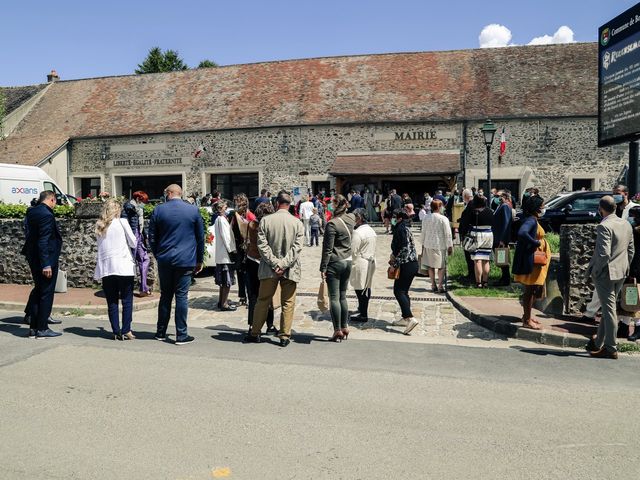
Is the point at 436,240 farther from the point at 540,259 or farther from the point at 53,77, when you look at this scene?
the point at 53,77

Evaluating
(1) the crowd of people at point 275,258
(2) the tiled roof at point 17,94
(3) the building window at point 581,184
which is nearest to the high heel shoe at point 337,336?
Result: (1) the crowd of people at point 275,258

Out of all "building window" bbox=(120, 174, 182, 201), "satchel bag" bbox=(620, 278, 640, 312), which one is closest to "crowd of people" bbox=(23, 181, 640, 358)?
"satchel bag" bbox=(620, 278, 640, 312)

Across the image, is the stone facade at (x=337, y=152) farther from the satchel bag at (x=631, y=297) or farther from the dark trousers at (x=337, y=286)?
the dark trousers at (x=337, y=286)

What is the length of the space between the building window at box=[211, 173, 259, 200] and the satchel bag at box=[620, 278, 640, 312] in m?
21.2

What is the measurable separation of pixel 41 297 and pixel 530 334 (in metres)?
6.18

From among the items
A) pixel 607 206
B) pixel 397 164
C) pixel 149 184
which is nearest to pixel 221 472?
pixel 607 206

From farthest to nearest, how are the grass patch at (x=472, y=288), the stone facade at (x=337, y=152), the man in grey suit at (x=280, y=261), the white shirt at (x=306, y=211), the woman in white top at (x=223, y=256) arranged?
the stone facade at (x=337, y=152) → the white shirt at (x=306, y=211) → the grass patch at (x=472, y=288) → the woman in white top at (x=223, y=256) → the man in grey suit at (x=280, y=261)

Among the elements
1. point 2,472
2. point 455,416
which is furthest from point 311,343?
point 2,472

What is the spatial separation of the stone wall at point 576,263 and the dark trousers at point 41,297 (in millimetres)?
6938

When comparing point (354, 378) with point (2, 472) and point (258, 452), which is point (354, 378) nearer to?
point (258, 452)

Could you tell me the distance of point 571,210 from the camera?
1540cm

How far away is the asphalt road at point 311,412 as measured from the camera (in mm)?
3635

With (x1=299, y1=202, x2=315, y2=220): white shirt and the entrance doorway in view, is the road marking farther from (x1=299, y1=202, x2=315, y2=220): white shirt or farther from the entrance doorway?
the entrance doorway

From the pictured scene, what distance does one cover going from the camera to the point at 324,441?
3994 mm
